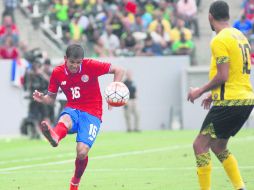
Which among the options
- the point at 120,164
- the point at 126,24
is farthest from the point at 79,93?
the point at 126,24

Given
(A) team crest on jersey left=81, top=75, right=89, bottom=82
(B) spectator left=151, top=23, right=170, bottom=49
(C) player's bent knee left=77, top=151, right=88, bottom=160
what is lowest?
(B) spectator left=151, top=23, right=170, bottom=49

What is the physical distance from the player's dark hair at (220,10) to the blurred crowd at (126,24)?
20.9m

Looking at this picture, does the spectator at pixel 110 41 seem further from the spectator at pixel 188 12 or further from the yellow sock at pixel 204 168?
the yellow sock at pixel 204 168

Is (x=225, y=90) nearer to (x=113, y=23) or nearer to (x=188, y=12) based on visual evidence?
(x=113, y=23)

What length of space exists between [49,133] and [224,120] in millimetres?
2392

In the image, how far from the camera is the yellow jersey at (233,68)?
11523 mm

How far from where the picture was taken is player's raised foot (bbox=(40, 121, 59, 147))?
41.5 ft

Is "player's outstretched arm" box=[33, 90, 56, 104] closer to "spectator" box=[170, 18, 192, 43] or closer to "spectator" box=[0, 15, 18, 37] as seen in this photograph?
"spectator" box=[0, 15, 18, 37]

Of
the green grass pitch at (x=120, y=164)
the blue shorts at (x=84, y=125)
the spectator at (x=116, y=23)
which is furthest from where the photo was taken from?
the spectator at (x=116, y=23)

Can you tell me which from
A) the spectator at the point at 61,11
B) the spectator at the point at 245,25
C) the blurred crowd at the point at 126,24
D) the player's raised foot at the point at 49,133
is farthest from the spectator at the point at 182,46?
the player's raised foot at the point at 49,133

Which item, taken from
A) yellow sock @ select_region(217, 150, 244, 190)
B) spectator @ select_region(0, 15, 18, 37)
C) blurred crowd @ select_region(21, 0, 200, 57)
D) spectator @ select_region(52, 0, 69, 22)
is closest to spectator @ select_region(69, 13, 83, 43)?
blurred crowd @ select_region(21, 0, 200, 57)

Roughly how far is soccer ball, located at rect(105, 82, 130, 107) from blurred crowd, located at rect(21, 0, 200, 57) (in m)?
18.8

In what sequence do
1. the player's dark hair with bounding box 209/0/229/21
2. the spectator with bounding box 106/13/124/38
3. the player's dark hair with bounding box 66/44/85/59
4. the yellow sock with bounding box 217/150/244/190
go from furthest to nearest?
1. the spectator with bounding box 106/13/124/38
2. the player's dark hair with bounding box 66/44/85/59
3. the yellow sock with bounding box 217/150/244/190
4. the player's dark hair with bounding box 209/0/229/21

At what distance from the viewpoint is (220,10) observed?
459 inches
